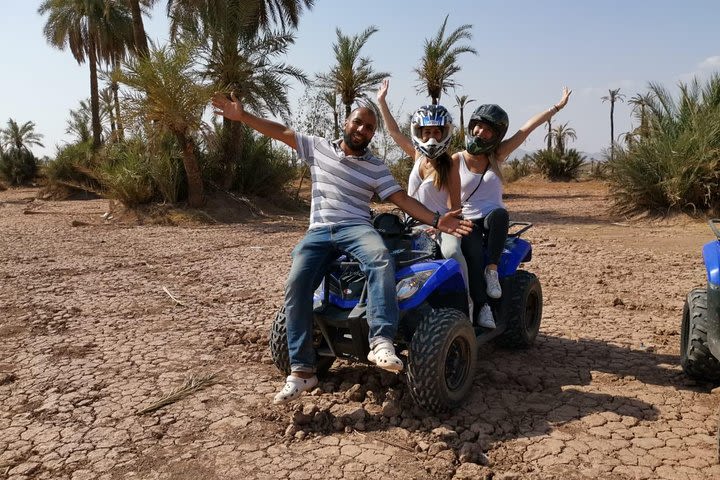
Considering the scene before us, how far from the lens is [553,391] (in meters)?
3.92

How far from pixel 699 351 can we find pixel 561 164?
2876cm

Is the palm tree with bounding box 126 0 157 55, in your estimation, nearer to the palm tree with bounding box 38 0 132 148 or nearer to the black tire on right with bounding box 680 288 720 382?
the palm tree with bounding box 38 0 132 148

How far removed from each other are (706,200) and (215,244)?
935cm

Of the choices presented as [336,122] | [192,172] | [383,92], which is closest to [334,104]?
[336,122]

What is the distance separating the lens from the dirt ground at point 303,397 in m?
3.04

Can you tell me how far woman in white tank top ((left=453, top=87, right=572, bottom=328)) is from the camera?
13.6ft

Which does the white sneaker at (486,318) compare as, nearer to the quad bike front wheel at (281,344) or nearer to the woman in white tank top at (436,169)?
the woman in white tank top at (436,169)

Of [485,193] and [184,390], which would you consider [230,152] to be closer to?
[485,193]

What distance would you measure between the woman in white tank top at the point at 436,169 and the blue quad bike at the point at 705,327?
1346mm

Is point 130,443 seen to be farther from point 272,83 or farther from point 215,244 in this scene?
point 272,83

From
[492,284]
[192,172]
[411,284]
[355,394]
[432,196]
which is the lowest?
[355,394]

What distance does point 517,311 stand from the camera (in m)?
4.57

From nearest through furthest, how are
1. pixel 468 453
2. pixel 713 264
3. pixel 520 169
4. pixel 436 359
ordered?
1. pixel 468 453
2. pixel 436 359
3. pixel 713 264
4. pixel 520 169

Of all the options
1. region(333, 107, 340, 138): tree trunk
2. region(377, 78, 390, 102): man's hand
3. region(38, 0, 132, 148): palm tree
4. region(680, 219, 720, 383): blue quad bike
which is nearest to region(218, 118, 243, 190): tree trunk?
region(333, 107, 340, 138): tree trunk
